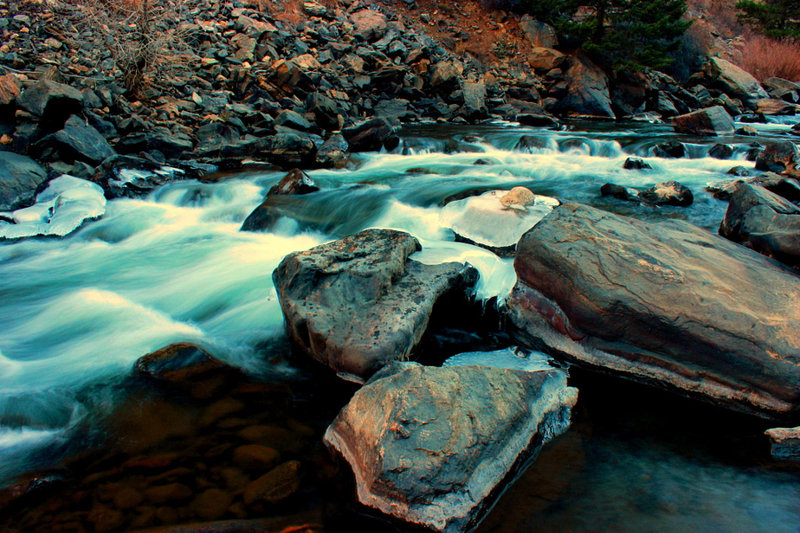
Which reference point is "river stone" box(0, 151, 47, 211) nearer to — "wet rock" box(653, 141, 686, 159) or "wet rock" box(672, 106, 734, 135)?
"wet rock" box(653, 141, 686, 159)

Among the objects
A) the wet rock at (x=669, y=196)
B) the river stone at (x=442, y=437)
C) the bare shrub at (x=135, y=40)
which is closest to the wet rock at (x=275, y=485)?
the river stone at (x=442, y=437)

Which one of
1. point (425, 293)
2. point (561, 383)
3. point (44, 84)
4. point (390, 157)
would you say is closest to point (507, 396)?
point (561, 383)

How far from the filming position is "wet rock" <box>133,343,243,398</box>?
321cm

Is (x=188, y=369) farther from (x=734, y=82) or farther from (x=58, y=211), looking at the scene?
(x=734, y=82)

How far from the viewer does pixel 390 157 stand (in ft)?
32.3

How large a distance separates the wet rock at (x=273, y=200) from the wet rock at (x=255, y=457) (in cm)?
371

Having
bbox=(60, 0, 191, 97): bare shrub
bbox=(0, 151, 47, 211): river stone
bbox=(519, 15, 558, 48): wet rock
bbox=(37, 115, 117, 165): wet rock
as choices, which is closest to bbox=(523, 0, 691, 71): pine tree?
bbox=(519, 15, 558, 48): wet rock

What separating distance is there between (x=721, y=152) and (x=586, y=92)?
8.96m

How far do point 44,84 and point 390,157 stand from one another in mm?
6160

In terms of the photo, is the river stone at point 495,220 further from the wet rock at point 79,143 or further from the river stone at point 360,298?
the wet rock at point 79,143

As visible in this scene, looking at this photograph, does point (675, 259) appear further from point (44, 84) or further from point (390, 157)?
point (44, 84)

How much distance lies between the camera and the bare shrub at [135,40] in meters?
10.6

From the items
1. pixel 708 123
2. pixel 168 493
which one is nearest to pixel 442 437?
pixel 168 493

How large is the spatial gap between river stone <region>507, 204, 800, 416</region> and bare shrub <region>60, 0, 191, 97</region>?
1074 cm
